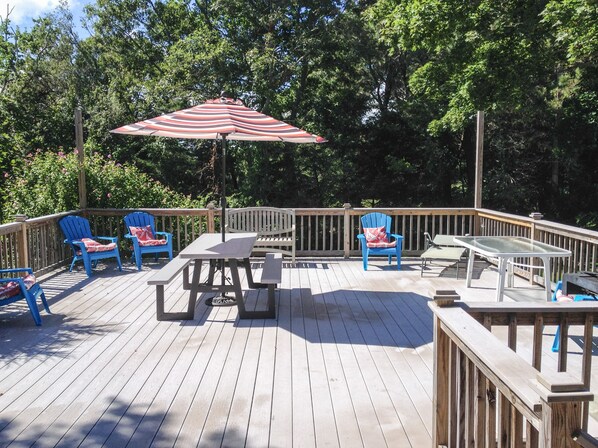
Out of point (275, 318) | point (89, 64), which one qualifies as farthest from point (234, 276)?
point (89, 64)

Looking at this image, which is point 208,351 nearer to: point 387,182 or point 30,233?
point 30,233

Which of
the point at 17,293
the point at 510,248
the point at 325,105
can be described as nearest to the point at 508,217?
the point at 510,248

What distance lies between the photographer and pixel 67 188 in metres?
7.99

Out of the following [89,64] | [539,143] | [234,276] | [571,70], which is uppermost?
[89,64]

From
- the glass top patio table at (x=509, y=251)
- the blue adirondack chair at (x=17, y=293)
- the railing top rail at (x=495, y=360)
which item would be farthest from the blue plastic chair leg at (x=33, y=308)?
the glass top patio table at (x=509, y=251)

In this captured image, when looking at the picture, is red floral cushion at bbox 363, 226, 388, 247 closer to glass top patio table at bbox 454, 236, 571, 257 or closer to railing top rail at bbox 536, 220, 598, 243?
glass top patio table at bbox 454, 236, 571, 257

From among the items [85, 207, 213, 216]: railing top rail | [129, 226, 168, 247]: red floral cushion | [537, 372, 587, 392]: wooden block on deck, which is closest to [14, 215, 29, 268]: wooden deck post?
[129, 226, 168, 247]: red floral cushion

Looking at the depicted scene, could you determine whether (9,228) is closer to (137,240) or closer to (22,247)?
(22,247)

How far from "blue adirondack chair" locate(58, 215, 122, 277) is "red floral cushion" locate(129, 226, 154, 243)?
0.94 feet

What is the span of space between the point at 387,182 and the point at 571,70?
18.2 feet

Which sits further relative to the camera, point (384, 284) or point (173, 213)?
point (173, 213)

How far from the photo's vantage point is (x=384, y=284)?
636 cm

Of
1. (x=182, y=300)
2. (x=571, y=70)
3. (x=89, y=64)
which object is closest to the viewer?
(x=182, y=300)

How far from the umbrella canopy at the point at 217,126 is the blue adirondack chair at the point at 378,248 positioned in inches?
88.8
